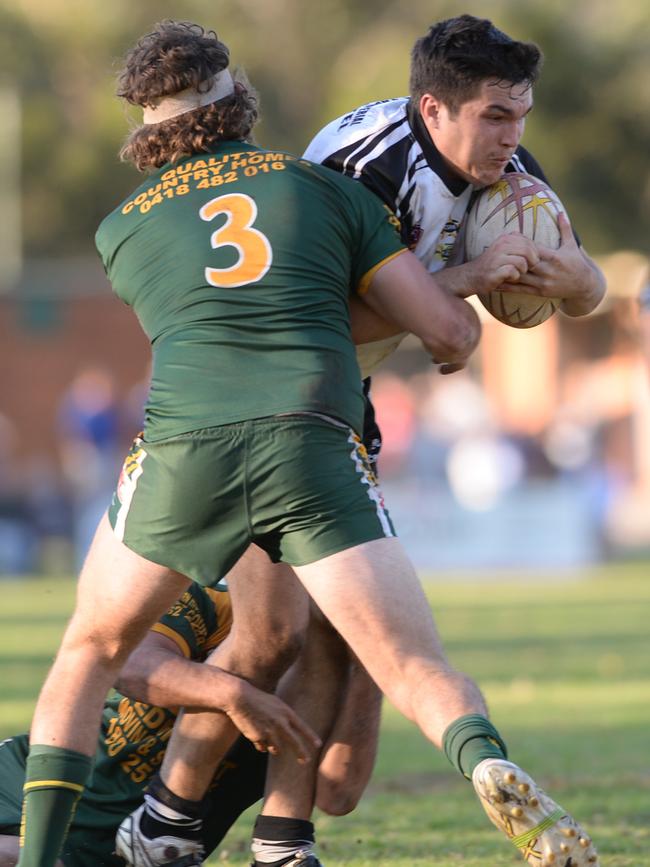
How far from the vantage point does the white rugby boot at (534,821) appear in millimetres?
4012

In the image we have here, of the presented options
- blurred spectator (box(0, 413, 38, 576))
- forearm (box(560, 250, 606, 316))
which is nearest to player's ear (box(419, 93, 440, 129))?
forearm (box(560, 250, 606, 316))

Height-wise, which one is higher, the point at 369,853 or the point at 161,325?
the point at 161,325

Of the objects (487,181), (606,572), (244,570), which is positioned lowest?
(606,572)

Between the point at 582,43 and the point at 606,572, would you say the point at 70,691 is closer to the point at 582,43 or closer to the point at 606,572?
the point at 606,572

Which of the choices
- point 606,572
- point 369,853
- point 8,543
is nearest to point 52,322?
point 8,543

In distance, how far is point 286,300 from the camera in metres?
4.44

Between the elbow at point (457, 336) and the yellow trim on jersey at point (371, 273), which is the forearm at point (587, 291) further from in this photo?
the yellow trim on jersey at point (371, 273)

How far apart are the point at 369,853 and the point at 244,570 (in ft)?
5.46

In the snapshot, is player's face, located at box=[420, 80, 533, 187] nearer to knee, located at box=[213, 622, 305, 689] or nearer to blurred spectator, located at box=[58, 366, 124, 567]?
knee, located at box=[213, 622, 305, 689]

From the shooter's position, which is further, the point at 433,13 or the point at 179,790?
the point at 433,13

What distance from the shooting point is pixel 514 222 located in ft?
16.3

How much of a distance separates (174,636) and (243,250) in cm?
146

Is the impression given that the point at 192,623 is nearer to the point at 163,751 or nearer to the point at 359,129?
the point at 163,751

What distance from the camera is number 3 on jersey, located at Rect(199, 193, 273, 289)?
443cm
